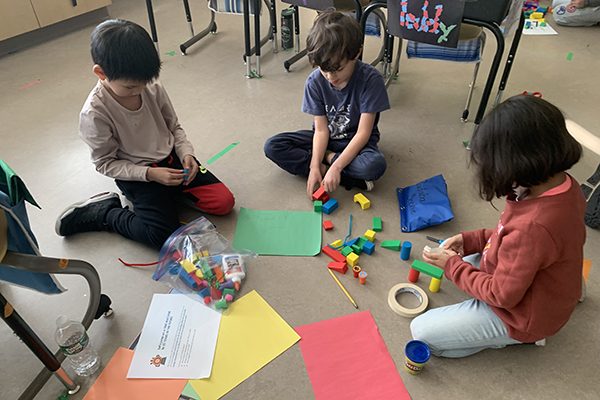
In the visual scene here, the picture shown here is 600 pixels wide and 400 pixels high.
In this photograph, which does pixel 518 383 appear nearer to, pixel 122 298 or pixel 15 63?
pixel 122 298

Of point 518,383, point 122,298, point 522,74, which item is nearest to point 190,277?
point 122,298

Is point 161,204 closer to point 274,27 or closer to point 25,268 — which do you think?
point 25,268

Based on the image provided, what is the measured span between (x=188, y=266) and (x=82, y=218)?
511 millimetres

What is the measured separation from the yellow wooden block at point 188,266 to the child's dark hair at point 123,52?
0.63 meters

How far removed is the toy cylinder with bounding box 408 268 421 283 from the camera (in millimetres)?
1415

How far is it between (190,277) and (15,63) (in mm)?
2432

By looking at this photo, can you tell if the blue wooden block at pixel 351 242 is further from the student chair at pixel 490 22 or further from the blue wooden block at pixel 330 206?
the student chair at pixel 490 22

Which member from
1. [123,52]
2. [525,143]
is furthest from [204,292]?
[525,143]

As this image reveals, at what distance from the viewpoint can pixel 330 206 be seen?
1706 mm

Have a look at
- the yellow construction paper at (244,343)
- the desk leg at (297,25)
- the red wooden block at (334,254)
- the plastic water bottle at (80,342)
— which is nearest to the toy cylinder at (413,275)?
the red wooden block at (334,254)

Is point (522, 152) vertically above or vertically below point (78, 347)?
above

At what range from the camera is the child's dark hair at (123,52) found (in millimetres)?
1297

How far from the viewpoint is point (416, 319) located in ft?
4.18

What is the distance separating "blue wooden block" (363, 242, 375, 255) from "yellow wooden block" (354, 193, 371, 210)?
0.23 m
